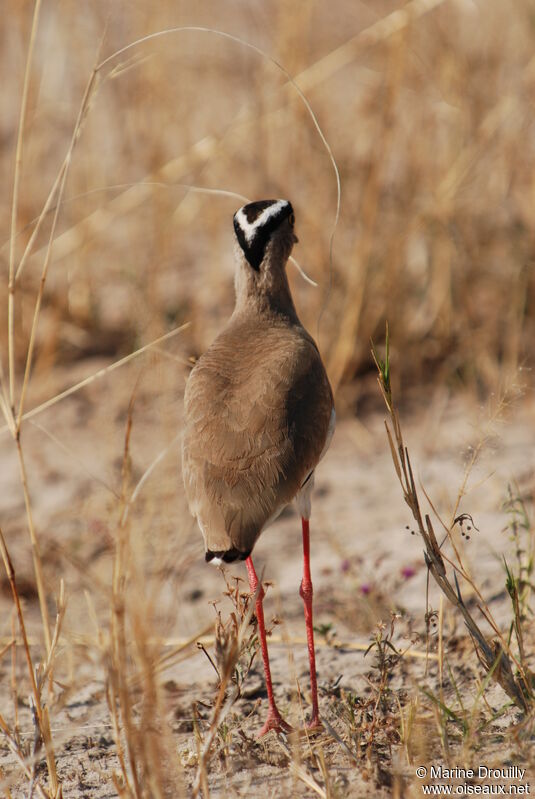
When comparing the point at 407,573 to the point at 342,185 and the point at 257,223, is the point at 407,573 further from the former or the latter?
the point at 342,185

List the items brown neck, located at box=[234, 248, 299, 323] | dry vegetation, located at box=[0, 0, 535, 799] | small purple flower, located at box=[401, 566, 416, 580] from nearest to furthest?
1. brown neck, located at box=[234, 248, 299, 323]
2. small purple flower, located at box=[401, 566, 416, 580]
3. dry vegetation, located at box=[0, 0, 535, 799]

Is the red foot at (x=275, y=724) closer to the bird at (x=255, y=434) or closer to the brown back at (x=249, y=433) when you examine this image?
the bird at (x=255, y=434)

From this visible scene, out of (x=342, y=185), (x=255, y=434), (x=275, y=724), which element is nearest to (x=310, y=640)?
(x=275, y=724)

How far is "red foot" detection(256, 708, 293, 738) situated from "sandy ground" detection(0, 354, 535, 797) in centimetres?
8

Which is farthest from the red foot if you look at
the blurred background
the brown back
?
the blurred background

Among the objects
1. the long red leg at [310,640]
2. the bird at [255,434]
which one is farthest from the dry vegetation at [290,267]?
the bird at [255,434]

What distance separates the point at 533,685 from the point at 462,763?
16.3 inches

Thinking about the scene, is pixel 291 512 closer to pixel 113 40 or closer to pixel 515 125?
pixel 515 125

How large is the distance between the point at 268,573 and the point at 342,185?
225 cm

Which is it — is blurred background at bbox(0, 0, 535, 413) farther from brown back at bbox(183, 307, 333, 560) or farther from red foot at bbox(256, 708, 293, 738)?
red foot at bbox(256, 708, 293, 738)

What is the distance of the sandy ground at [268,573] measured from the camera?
2773 millimetres

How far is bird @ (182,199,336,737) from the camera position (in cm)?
296

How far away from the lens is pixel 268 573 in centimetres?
474

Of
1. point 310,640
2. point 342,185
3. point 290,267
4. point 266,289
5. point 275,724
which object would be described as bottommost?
point 275,724
